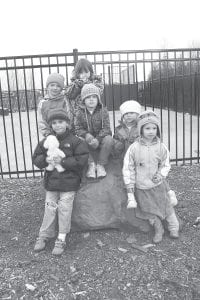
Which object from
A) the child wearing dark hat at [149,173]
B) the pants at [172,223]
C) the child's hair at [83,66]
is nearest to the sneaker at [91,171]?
the child wearing dark hat at [149,173]

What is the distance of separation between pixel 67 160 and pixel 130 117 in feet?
2.86

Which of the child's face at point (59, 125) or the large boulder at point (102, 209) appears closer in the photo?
the child's face at point (59, 125)

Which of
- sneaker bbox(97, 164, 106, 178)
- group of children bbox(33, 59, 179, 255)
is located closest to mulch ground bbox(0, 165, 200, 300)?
group of children bbox(33, 59, 179, 255)

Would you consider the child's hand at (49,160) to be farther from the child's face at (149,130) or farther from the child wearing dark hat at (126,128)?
the child's face at (149,130)

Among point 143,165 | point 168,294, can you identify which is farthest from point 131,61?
point 168,294

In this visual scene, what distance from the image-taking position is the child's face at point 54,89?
14.0 ft

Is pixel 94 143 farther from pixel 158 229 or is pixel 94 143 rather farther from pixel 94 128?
pixel 158 229

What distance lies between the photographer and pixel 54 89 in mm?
4285

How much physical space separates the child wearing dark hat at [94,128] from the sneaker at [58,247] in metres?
0.84

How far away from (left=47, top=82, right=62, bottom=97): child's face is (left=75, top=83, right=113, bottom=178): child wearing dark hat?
0.41 metres

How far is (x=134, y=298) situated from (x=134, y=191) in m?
1.22

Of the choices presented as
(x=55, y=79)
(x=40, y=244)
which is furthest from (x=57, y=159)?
(x=55, y=79)

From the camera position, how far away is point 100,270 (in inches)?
127

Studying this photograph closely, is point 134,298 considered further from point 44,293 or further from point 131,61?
point 131,61
